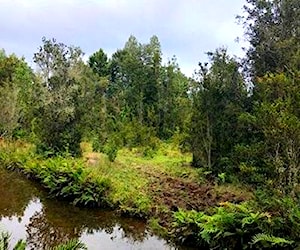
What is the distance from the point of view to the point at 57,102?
20562 mm

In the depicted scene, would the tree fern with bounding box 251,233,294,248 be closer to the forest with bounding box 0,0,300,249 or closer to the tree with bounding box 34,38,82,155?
the forest with bounding box 0,0,300,249

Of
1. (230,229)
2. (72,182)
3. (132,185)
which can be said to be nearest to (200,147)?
(132,185)

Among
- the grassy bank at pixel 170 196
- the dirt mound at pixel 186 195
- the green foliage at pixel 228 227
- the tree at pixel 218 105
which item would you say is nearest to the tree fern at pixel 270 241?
the grassy bank at pixel 170 196

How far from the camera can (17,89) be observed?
89.4ft

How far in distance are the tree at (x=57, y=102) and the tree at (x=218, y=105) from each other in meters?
5.70

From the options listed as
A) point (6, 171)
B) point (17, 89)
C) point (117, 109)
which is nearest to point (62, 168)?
point (6, 171)

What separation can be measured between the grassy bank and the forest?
0.03 metres

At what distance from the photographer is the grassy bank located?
31.7ft

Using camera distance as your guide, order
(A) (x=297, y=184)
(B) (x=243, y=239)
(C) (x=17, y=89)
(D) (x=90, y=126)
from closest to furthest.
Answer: (B) (x=243, y=239) < (A) (x=297, y=184) < (D) (x=90, y=126) < (C) (x=17, y=89)

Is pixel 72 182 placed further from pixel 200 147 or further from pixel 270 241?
pixel 270 241

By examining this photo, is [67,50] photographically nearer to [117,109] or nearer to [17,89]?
[17,89]

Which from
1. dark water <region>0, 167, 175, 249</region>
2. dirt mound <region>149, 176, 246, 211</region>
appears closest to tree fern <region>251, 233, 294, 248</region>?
dark water <region>0, 167, 175, 249</region>

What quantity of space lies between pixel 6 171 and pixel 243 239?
12907 mm

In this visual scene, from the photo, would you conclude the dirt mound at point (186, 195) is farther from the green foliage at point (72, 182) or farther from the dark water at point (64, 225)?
the green foliage at point (72, 182)
